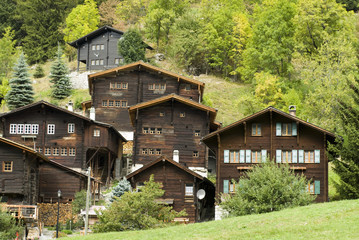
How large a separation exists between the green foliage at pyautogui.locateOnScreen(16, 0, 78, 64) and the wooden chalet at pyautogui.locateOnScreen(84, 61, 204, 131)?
5253 centimetres

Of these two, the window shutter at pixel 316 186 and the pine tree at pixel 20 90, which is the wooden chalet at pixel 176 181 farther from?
the pine tree at pixel 20 90

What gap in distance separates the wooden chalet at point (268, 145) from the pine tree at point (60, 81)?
141ft

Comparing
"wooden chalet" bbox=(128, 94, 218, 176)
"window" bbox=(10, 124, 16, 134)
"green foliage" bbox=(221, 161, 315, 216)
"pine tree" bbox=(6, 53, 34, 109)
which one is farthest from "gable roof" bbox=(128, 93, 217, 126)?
"pine tree" bbox=(6, 53, 34, 109)

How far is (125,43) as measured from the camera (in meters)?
86.5

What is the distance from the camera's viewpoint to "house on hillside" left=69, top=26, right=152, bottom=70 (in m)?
92.3

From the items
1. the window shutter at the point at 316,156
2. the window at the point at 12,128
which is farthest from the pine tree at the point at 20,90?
the window shutter at the point at 316,156

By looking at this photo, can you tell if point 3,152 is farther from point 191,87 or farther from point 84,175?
point 191,87

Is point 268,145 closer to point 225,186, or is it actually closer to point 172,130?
point 225,186

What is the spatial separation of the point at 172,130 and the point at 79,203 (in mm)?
11825

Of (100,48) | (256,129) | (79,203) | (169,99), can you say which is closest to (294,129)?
(256,129)

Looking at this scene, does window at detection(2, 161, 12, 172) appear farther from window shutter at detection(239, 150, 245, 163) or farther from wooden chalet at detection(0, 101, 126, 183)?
window shutter at detection(239, 150, 245, 163)

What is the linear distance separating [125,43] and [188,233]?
56453mm

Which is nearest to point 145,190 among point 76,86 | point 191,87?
point 191,87

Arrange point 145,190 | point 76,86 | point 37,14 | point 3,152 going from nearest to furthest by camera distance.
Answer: point 145,190
point 3,152
point 76,86
point 37,14
